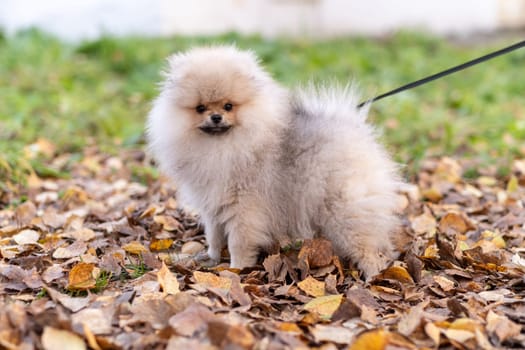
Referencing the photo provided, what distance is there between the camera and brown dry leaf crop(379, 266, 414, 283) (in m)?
3.48

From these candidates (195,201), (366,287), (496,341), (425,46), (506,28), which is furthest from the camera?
(506,28)

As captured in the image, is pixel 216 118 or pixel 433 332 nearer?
pixel 433 332

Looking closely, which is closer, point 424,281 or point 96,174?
point 424,281

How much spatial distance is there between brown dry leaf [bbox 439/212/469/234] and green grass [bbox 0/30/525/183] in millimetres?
1357

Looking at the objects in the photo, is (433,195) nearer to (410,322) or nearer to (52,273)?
(410,322)

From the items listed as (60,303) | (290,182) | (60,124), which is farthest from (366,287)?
(60,124)

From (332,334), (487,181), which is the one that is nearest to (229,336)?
(332,334)

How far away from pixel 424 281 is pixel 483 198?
189 centimetres

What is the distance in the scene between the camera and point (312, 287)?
331 centimetres

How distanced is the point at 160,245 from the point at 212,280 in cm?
83

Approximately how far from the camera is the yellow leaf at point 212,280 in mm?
3246

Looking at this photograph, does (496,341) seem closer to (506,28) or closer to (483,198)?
(483,198)

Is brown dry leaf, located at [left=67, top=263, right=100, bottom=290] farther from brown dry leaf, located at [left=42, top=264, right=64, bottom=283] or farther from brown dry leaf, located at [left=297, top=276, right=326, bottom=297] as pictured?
brown dry leaf, located at [left=297, top=276, right=326, bottom=297]

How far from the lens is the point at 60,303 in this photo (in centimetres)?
299
